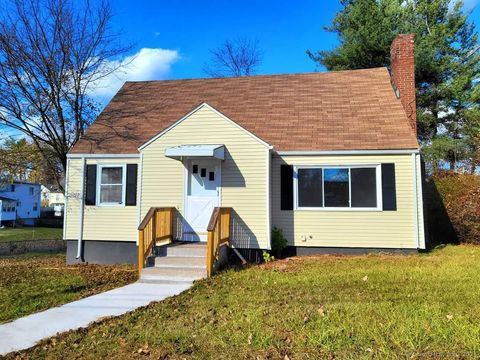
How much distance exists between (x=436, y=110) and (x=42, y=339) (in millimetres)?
22891

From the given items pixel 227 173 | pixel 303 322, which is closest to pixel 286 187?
pixel 227 173

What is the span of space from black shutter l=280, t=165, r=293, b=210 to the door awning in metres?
1.81

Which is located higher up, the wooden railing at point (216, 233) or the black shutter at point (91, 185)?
the black shutter at point (91, 185)

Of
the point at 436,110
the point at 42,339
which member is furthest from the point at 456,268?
the point at 436,110

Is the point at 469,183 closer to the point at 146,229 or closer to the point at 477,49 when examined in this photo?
the point at 146,229

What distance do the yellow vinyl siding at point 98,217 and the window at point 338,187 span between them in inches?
193

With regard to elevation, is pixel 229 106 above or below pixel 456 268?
above

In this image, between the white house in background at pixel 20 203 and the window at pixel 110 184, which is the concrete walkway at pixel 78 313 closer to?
the window at pixel 110 184

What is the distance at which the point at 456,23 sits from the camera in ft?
74.4

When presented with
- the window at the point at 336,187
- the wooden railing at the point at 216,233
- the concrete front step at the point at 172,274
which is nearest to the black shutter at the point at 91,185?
the concrete front step at the point at 172,274

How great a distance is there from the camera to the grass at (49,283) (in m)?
6.49

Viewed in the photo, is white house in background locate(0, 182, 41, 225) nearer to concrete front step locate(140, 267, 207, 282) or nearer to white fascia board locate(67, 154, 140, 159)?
white fascia board locate(67, 154, 140, 159)

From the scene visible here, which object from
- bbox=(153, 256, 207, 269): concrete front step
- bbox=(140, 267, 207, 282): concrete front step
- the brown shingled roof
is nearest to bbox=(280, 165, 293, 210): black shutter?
the brown shingled roof

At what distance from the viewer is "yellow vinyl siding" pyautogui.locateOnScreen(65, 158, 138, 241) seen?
11.2 meters
